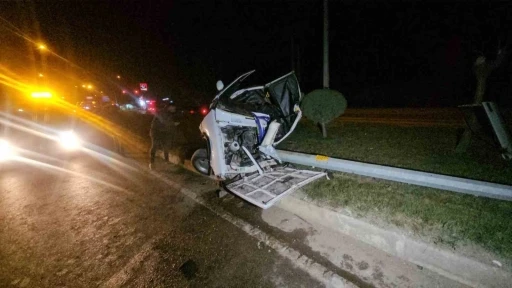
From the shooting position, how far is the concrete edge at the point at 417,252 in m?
2.30

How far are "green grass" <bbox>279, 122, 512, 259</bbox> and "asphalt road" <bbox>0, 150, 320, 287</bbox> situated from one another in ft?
4.50

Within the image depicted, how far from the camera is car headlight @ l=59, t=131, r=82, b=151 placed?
9570mm

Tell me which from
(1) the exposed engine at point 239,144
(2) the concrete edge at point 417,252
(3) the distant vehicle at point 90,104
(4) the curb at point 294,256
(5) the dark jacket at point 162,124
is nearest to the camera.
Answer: (2) the concrete edge at point 417,252

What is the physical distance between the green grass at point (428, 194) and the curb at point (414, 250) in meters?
0.15

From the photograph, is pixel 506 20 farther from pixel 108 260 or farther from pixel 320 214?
pixel 108 260

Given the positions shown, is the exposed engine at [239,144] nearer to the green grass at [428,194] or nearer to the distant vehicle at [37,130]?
the green grass at [428,194]

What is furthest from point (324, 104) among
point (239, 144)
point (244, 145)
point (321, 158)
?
point (239, 144)

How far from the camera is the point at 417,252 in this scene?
2695mm

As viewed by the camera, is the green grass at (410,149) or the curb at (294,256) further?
the green grass at (410,149)

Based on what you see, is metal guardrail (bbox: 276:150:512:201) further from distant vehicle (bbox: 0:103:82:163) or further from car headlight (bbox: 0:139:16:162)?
car headlight (bbox: 0:139:16:162)

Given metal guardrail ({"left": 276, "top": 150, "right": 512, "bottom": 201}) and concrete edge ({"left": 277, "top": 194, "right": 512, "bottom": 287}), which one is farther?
metal guardrail ({"left": 276, "top": 150, "right": 512, "bottom": 201})

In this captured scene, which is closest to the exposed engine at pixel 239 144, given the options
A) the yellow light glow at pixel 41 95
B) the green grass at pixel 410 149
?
the green grass at pixel 410 149

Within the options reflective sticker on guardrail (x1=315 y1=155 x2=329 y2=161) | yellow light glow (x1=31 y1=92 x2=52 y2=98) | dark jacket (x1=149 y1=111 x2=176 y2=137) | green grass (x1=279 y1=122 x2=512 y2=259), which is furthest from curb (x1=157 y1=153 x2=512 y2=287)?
yellow light glow (x1=31 y1=92 x2=52 y2=98)

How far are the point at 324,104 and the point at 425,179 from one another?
11.8 ft
